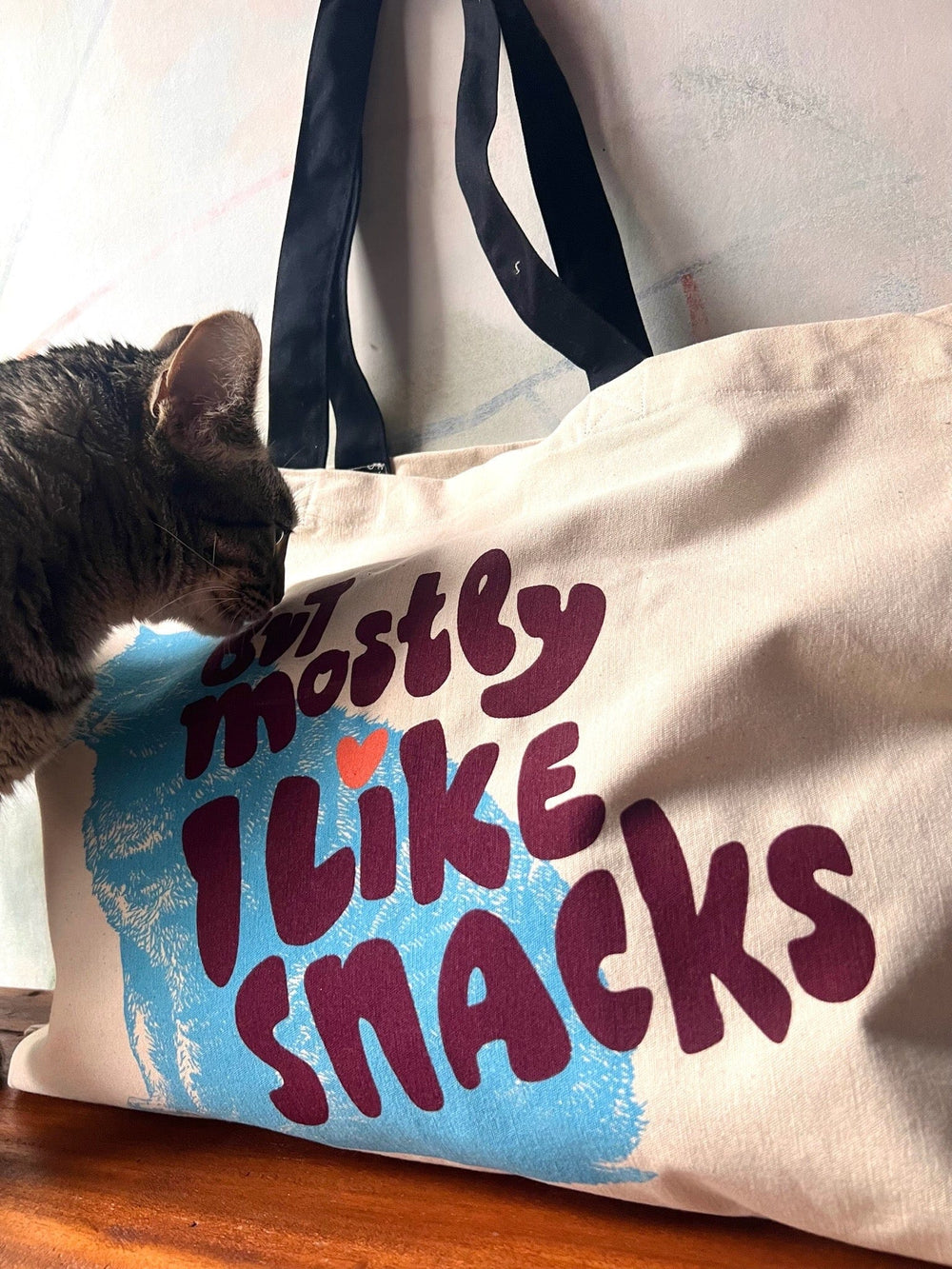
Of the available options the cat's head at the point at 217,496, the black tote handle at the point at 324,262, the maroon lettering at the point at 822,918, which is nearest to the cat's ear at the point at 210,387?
the cat's head at the point at 217,496

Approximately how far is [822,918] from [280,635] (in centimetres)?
34

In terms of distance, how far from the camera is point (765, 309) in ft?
2.05

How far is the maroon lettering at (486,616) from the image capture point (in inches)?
17.7

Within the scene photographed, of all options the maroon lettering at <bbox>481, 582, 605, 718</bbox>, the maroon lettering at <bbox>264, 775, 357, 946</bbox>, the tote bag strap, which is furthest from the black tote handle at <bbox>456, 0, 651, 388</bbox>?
the maroon lettering at <bbox>264, 775, 357, 946</bbox>

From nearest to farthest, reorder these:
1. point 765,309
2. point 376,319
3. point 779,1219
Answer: point 779,1219
point 765,309
point 376,319

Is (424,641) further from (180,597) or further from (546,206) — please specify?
(546,206)

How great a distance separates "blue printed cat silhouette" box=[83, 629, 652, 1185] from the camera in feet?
1.18

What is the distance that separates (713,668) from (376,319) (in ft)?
1.70

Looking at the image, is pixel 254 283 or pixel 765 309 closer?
Answer: pixel 765 309

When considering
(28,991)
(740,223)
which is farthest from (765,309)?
(28,991)

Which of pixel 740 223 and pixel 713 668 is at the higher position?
pixel 740 223

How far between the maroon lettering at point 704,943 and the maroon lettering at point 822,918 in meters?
0.01

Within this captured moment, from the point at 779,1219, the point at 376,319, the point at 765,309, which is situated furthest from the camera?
the point at 376,319

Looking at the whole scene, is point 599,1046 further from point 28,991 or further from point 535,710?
point 28,991
